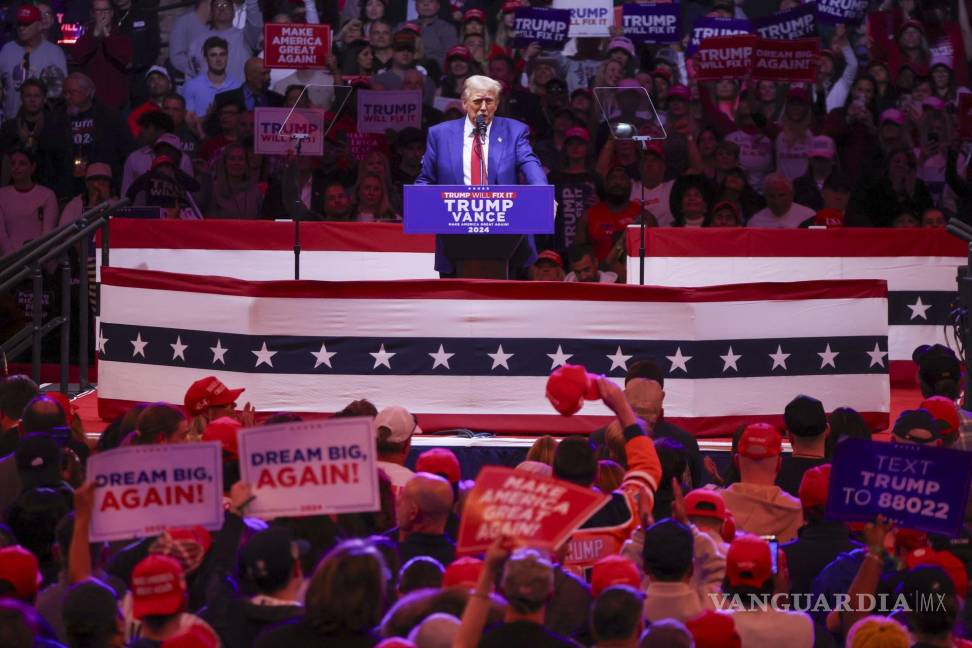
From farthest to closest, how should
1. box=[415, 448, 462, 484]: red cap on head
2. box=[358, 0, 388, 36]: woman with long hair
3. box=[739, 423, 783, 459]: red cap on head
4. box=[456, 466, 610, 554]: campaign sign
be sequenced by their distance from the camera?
box=[358, 0, 388, 36]: woman with long hair, box=[739, 423, 783, 459]: red cap on head, box=[415, 448, 462, 484]: red cap on head, box=[456, 466, 610, 554]: campaign sign

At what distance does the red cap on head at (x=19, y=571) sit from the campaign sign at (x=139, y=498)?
0.72 feet

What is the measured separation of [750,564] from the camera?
16.2ft

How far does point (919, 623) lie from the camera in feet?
14.6

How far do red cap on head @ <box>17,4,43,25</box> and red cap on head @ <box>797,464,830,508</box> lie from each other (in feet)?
34.6

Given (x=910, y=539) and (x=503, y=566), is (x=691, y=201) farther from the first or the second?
(x=503, y=566)

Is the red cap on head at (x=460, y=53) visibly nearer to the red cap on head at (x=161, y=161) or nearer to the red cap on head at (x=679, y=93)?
the red cap on head at (x=679, y=93)

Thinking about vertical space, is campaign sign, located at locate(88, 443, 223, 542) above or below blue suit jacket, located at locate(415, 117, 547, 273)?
below

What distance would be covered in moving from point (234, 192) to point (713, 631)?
8.91 meters

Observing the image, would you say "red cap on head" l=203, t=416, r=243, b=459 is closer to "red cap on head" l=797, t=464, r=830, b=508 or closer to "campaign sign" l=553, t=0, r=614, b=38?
"red cap on head" l=797, t=464, r=830, b=508


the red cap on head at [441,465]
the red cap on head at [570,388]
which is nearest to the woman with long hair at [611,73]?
the red cap on head at [441,465]

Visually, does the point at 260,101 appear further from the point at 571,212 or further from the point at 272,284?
the point at 272,284

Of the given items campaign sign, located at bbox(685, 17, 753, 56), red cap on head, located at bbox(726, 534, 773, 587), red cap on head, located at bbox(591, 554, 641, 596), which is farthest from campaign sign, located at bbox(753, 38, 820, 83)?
red cap on head, located at bbox(591, 554, 641, 596)

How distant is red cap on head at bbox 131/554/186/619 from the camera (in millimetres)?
4332

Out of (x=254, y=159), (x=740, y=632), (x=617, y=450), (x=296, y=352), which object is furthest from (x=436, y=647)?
(x=254, y=159)
